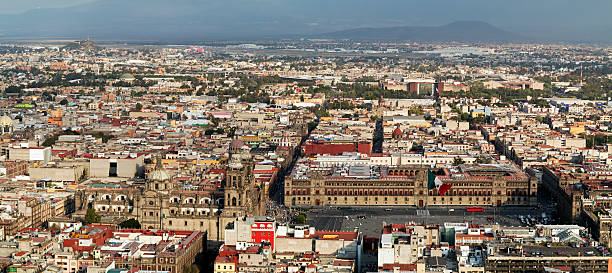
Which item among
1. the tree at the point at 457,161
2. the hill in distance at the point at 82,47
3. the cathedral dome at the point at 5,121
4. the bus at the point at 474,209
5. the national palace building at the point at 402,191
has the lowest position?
the bus at the point at 474,209

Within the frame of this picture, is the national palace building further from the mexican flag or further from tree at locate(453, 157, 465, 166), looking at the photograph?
tree at locate(453, 157, 465, 166)

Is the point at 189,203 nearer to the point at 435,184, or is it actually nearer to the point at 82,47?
the point at 435,184

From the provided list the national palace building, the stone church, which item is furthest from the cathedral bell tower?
the national palace building

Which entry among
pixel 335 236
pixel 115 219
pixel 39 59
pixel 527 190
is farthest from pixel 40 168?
pixel 39 59

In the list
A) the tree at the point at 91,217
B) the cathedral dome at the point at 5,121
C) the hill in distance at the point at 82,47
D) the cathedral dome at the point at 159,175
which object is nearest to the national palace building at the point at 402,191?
the cathedral dome at the point at 159,175

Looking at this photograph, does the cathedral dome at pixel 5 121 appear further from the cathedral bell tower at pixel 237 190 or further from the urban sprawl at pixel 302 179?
the cathedral bell tower at pixel 237 190

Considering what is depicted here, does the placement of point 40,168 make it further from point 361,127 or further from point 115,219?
point 361,127

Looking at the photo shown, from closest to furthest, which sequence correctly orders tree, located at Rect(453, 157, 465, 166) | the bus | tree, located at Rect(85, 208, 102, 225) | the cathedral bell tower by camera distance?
the cathedral bell tower < tree, located at Rect(85, 208, 102, 225) < the bus < tree, located at Rect(453, 157, 465, 166)

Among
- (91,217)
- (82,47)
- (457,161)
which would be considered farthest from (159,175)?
(82,47)
